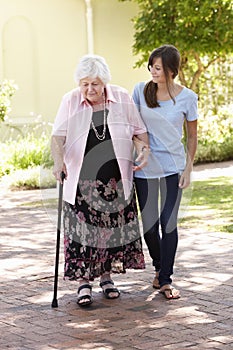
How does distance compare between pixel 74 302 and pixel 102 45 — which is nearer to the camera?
pixel 74 302

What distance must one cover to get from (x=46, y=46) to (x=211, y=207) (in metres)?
8.65

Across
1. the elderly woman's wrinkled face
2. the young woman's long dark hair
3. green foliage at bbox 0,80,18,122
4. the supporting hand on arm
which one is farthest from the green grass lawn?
green foliage at bbox 0,80,18,122

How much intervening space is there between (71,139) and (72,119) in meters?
0.14

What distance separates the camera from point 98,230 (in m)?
6.49

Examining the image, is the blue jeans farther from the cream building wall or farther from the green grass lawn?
the cream building wall

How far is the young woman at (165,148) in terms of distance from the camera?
6410 mm

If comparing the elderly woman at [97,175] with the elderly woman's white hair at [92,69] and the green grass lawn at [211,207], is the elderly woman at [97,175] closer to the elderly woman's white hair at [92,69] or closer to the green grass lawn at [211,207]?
the elderly woman's white hair at [92,69]

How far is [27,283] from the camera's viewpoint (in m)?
7.21

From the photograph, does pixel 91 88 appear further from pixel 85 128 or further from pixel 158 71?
pixel 158 71

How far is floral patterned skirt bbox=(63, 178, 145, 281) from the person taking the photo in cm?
644

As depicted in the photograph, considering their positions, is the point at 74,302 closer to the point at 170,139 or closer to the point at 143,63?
the point at 170,139

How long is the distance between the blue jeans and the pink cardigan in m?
0.14

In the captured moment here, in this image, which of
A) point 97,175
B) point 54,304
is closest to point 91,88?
point 97,175

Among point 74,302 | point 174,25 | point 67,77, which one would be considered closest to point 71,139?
point 74,302
